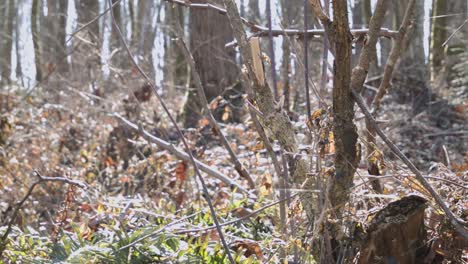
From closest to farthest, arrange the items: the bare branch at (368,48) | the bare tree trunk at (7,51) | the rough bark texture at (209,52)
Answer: the bare branch at (368,48), the rough bark texture at (209,52), the bare tree trunk at (7,51)

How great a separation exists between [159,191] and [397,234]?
2779mm

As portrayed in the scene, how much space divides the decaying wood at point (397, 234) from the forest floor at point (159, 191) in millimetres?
78

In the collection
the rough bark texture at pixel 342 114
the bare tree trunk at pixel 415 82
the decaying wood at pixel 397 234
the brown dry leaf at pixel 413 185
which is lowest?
the bare tree trunk at pixel 415 82

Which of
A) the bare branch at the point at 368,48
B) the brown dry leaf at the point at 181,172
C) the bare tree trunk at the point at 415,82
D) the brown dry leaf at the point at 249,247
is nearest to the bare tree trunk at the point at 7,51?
the bare tree trunk at the point at 415,82

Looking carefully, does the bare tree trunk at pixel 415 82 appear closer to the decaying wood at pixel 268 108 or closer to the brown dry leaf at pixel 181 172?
the brown dry leaf at pixel 181 172

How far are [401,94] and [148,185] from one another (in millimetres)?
6981

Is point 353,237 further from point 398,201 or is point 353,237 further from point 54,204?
point 54,204

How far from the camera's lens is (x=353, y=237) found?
264 centimetres

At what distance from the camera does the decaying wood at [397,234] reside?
2467mm

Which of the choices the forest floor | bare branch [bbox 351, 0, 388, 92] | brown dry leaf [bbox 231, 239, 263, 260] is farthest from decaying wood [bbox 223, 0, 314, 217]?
brown dry leaf [bbox 231, 239, 263, 260]

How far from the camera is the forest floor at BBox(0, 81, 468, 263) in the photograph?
108 inches

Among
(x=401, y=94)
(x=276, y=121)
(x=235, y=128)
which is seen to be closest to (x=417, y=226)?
(x=276, y=121)

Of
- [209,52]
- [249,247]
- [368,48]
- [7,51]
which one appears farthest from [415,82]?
[7,51]

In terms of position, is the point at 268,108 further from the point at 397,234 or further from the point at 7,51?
the point at 7,51
